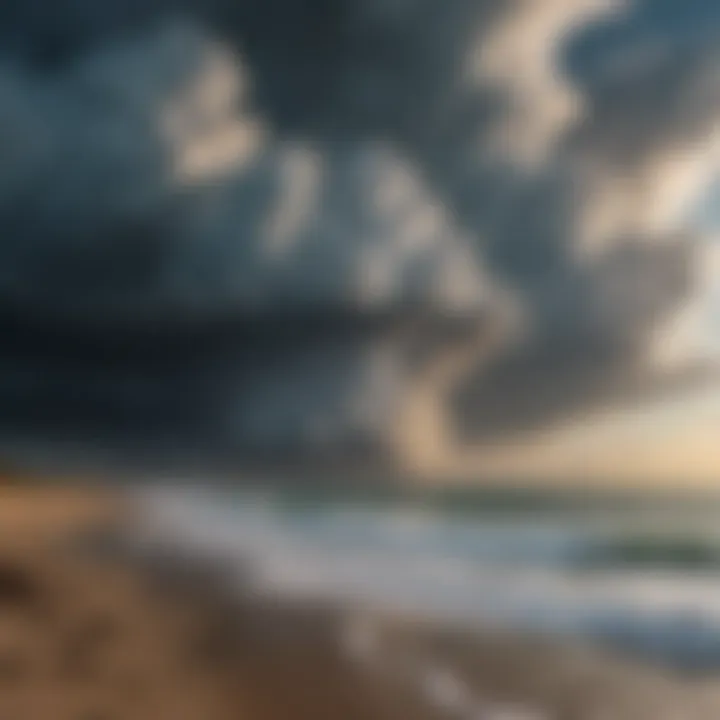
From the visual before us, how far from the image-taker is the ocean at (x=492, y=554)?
1757 millimetres

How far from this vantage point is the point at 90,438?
1829 millimetres

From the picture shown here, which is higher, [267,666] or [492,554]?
[492,554]

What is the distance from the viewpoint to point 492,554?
2164 mm

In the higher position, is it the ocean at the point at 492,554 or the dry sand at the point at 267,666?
the ocean at the point at 492,554

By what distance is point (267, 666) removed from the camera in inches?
60.6

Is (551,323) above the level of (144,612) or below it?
above

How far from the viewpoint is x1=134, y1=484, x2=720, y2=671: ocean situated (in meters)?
1.76

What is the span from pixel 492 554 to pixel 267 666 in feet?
2.49

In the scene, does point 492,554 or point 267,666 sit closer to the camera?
point 267,666

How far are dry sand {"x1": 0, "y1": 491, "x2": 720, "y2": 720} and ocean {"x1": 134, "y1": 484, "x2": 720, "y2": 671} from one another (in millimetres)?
97

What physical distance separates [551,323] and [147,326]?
0.71 m

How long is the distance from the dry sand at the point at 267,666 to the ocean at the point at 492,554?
3.8 inches

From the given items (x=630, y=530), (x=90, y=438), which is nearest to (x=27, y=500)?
(x=90, y=438)

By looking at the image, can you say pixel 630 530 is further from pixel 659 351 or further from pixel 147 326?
pixel 147 326
